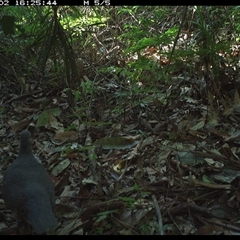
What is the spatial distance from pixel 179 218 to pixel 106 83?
83.8 inches

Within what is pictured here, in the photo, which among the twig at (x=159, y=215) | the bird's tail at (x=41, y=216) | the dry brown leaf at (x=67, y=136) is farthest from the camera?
the dry brown leaf at (x=67, y=136)

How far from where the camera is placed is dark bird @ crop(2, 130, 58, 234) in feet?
7.53

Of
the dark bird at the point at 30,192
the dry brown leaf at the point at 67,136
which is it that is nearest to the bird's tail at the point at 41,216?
the dark bird at the point at 30,192

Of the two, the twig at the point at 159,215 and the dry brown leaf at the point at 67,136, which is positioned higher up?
the dry brown leaf at the point at 67,136

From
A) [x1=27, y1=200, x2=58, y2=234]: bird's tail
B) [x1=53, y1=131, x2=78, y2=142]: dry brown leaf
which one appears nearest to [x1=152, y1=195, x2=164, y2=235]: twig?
[x1=27, y1=200, x2=58, y2=234]: bird's tail

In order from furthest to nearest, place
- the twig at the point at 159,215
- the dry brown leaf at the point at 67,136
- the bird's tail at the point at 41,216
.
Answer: the dry brown leaf at the point at 67,136 < the twig at the point at 159,215 < the bird's tail at the point at 41,216

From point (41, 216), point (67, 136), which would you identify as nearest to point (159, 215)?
point (41, 216)

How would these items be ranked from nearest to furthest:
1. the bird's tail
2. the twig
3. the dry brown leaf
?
1. the bird's tail
2. the twig
3. the dry brown leaf

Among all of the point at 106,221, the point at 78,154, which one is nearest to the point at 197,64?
the point at 78,154

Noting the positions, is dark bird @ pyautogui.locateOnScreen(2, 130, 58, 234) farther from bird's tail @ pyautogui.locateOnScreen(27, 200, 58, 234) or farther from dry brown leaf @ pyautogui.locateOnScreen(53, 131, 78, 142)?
dry brown leaf @ pyautogui.locateOnScreen(53, 131, 78, 142)

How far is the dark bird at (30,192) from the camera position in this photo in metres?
2.29

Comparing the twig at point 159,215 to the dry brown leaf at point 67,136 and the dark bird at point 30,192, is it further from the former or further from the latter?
the dry brown leaf at point 67,136

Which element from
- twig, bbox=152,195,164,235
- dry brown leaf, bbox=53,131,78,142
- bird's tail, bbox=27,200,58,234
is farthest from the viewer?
dry brown leaf, bbox=53,131,78,142

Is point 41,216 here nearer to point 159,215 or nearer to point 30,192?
point 30,192
